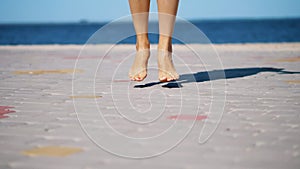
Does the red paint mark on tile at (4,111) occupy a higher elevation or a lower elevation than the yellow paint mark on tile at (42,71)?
lower

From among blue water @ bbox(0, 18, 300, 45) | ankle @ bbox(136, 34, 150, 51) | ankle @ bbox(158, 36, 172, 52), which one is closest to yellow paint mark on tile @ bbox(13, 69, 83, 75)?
ankle @ bbox(136, 34, 150, 51)

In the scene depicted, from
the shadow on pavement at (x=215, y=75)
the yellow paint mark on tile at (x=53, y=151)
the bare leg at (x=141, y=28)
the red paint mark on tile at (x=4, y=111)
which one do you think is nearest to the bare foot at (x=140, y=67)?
the bare leg at (x=141, y=28)

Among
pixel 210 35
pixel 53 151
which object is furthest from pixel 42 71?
pixel 210 35

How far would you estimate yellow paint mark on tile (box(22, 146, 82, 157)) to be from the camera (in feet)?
4.85

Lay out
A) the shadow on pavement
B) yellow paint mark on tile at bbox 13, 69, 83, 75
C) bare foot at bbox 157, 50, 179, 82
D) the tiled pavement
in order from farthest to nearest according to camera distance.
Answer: yellow paint mark on tile at bbox 13, 69, 83, 75 < the shadow on pavement < bare foot at bbox 157, 50, 179, 82 < the tiled pavement

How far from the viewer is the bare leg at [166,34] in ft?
9.95

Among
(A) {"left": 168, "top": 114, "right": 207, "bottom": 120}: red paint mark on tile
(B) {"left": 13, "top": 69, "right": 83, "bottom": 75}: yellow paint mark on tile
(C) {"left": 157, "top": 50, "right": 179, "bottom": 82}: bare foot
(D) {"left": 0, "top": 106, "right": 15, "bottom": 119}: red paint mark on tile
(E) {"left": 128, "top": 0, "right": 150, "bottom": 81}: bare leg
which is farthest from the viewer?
(B) {"left": 13, "top": 69, "right": 83, "bottom": 75}: yellow paint mark on tile

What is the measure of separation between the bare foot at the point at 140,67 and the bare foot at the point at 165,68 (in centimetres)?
13

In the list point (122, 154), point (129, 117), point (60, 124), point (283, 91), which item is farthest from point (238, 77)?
point (122, 154)

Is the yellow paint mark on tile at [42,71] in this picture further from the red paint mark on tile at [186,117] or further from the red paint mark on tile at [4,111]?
the red paint mark on tile at [186,117]

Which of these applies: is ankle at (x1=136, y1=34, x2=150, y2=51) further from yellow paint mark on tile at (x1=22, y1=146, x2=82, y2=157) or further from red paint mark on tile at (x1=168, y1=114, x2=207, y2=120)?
yellow paint mark on tile at (x1=22, y1=146, x2=82, y2=157)

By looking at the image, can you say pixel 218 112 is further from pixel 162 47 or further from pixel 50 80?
pixel 50 80

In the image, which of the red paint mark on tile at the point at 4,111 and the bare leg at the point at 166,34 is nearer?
the red paint mark on tile at the point at 4,111

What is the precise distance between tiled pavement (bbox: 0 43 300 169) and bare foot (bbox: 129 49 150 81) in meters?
0.08
